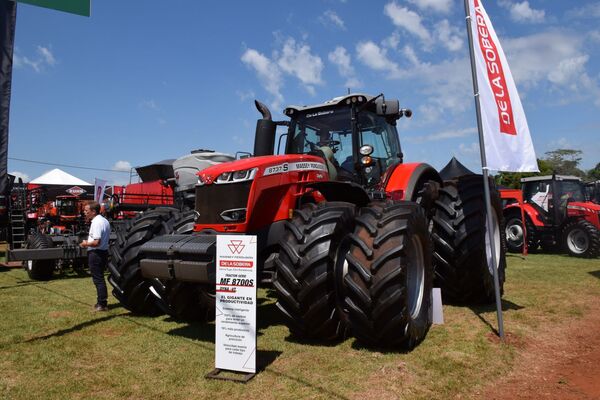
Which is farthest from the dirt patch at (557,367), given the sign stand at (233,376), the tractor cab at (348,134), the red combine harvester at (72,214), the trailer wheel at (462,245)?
the red combine harvester at (72,214)

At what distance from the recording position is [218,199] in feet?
15.2

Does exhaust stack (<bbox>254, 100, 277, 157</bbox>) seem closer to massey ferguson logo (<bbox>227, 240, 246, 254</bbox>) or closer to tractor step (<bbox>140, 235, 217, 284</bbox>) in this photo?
tractor step (<bbox>140, 235, 217, 284</bbox>)

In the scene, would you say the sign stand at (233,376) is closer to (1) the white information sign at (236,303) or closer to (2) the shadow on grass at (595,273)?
(1) the white information sign at (236,303)

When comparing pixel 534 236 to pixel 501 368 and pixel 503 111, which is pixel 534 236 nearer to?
pixel 503 111

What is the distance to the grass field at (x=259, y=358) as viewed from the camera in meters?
3.46

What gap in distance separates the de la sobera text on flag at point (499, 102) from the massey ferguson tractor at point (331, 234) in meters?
0.94

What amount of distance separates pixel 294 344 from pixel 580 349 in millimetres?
2704

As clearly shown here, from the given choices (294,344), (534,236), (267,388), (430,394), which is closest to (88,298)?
(294,344)

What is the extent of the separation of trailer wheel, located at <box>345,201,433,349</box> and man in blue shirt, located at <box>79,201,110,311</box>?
12.4ft

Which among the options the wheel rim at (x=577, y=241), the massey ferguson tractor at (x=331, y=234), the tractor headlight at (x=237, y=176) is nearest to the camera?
the massey ferguson tractor at (x=331, y=234)

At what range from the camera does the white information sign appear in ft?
12.3

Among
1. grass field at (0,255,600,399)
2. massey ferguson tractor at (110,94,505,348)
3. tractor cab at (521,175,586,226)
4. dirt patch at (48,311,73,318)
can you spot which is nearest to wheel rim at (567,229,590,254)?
tractor cab at (521,175,586,226)

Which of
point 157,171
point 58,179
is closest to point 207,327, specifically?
point 157,171

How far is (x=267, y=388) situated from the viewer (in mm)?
3471
